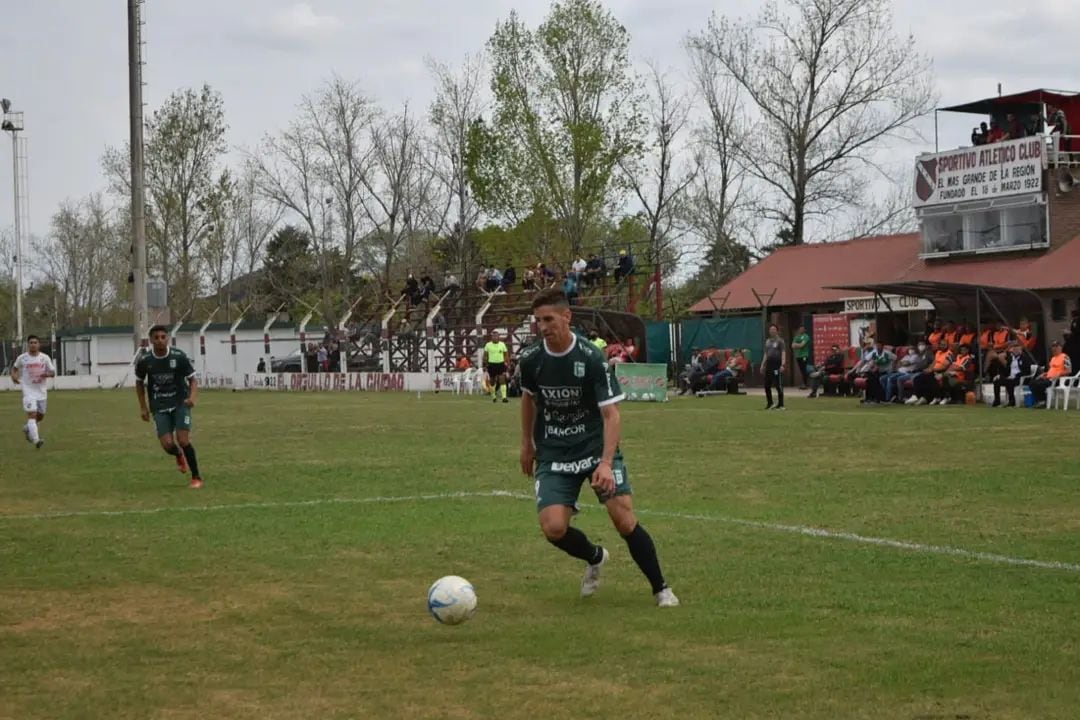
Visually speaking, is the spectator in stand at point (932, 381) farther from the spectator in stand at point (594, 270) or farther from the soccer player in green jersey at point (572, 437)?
the soccer player in green jersey at point (572, 437)

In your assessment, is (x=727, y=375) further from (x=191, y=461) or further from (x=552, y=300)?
(x=552, y=300)

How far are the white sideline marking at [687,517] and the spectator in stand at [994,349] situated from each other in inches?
736

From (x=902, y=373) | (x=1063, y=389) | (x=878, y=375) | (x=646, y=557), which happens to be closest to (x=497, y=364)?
(x=878, y=375)

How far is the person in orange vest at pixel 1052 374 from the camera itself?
29.9m

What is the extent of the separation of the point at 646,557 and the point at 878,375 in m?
25.5

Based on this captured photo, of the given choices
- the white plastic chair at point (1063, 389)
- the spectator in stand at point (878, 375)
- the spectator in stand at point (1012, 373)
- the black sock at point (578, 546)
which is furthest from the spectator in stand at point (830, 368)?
the black sock at point (578, 546)

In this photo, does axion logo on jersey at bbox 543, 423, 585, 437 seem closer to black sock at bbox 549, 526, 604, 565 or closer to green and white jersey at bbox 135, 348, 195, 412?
black sock at bbox 549, 526, 604, 565

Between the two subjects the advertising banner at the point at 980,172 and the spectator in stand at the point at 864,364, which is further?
the advertising banner at the point at 980,172

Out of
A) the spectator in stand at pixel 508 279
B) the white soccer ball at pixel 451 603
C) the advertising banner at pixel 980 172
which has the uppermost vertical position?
the advertising banner at pixel 980 172

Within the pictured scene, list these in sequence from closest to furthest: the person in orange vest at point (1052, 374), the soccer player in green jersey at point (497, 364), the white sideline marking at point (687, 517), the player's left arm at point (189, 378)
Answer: the white sideline marking at point (687, 517) → the player's left arm at point (189, 378) → the person in orange vest at point (1052, 374) → the soccer player in green jersey at point (497, 364)

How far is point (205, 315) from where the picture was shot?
86062mm

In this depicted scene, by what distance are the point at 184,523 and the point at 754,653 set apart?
7447 millimetres

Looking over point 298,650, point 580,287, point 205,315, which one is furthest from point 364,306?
point 298,650

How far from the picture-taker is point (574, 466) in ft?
29.8
